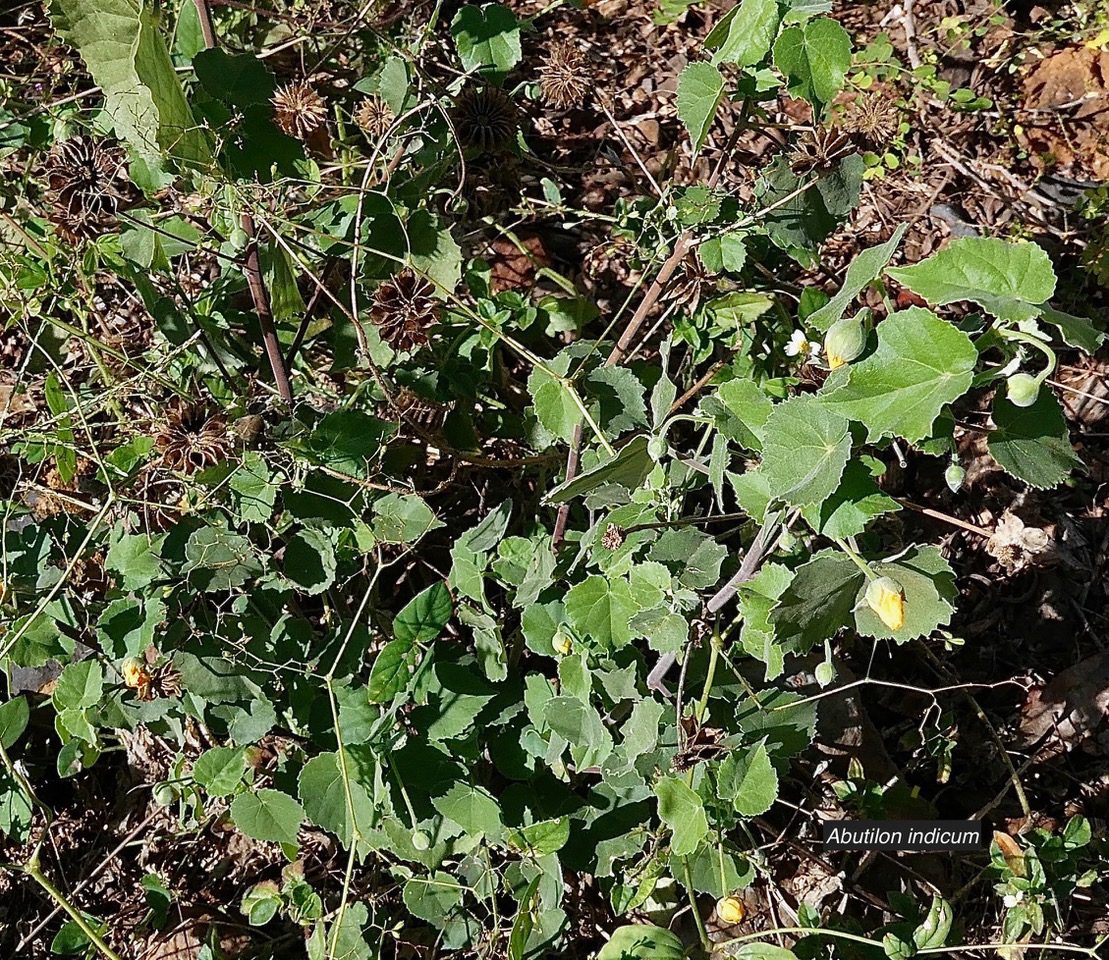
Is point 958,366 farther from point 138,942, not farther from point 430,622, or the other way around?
point 138,942

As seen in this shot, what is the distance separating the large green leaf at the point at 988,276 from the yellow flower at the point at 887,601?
1.11ft

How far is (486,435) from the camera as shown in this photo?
2.06 meters

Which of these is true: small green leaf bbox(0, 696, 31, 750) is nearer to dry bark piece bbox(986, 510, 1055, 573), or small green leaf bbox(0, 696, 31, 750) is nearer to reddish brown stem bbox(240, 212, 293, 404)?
reddish brown stem bbox(240, 212, 293, 404)

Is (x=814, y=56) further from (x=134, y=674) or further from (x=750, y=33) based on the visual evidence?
(x=134, y=674)

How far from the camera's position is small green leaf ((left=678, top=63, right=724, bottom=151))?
1.42 meters

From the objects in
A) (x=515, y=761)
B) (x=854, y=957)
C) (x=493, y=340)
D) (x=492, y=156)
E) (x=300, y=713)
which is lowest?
(x=854, y=957)

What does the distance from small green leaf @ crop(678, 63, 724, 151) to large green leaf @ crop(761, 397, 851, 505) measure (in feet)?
1.79

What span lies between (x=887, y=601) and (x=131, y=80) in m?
1.31

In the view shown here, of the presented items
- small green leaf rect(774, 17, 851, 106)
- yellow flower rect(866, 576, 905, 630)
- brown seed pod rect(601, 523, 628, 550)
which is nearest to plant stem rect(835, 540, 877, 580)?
yellow flower rect(866, 576, 905, 630)

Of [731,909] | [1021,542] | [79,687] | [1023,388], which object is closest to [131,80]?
[79,687]

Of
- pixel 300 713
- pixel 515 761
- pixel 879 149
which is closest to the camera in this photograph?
pixel 300 713

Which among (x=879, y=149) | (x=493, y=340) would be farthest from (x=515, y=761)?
(x=879, y=149)

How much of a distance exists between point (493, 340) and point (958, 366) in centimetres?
105

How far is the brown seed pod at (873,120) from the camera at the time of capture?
2287 millimetres
